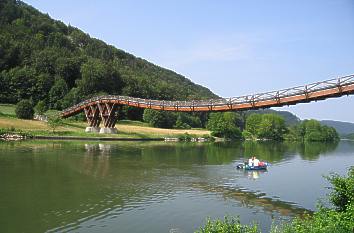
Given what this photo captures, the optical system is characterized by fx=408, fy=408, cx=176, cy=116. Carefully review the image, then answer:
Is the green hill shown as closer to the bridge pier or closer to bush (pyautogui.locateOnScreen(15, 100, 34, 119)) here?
bush (pyautogui.locateOnScreen(15, 100, 34, 119))

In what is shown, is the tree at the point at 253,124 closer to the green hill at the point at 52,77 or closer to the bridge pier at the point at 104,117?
the green hill at the point at 52,77

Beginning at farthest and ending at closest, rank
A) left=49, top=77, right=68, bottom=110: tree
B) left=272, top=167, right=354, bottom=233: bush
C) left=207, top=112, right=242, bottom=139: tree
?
1. left=49, top=77, right=68, bottom=110: tree
2. left=207, top=112, right=242, bottom=139: tree
3. left=272, top=167, right=354, bottom=233: bush

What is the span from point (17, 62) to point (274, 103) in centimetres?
13769

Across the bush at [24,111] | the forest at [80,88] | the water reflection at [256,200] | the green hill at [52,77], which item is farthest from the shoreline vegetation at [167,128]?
the water reflection at [256,200]

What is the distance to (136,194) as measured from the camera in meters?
30.4

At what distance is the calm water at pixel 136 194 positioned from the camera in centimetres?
2250

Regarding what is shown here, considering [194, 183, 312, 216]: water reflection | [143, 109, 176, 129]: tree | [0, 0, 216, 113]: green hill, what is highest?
[0, 0, 216, 113]: green hill

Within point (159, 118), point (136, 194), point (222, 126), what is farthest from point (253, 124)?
point (136, 194)

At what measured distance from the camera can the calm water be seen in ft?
73.8

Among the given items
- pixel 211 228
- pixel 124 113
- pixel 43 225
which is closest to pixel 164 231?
pixel 43 225

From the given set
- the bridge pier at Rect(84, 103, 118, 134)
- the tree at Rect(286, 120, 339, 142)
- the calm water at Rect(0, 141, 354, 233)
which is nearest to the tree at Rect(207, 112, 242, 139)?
the tree at Rect(286, 120, 339, 142)

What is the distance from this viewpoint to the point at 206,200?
29641mm

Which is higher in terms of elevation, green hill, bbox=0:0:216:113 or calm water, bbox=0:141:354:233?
green hill, bbox=0:0:216:113

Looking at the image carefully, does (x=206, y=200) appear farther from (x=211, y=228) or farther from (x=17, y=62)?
(x=17, y=62)
